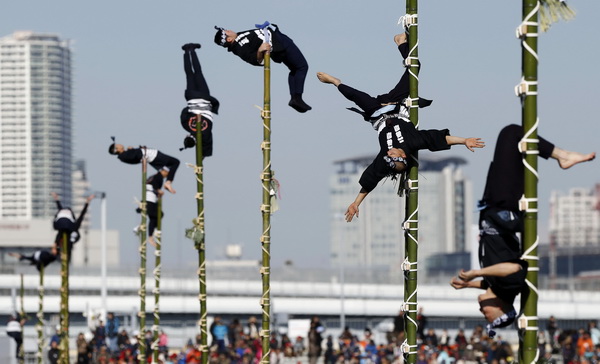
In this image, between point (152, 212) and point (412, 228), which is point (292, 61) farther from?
point (152, 212)

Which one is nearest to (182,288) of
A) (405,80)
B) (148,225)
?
(148,225)

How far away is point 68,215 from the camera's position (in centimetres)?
3662

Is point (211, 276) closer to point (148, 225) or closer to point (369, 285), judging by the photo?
point (369, 285)

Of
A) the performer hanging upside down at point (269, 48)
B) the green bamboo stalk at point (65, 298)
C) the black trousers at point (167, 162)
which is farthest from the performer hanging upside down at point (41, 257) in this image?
the performer hanging upside down at point (269, 48)

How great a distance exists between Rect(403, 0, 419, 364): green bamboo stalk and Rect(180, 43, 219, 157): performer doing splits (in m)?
9.07

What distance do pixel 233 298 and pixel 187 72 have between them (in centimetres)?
7443

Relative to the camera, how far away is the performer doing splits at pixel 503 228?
1191 cm

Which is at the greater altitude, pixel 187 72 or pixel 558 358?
pixel 187 72

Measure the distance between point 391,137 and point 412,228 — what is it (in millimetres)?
1135

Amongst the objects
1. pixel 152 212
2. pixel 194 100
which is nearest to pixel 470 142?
pixel 194 100

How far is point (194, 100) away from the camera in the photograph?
25000 mm

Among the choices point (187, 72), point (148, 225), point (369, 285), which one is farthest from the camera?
point (369, 285)

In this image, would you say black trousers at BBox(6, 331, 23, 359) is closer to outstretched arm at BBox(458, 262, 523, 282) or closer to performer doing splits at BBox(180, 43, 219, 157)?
performer doing splits at BBox(180, 43, 219, 157)

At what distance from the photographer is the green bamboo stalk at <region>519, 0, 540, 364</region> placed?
11820mm
